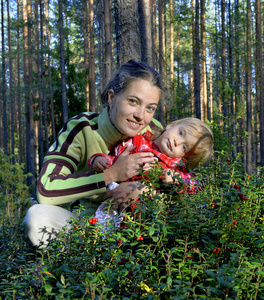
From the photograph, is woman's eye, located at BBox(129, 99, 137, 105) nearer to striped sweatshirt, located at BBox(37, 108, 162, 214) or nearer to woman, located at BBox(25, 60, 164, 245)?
woman, located at BBox(25, 60, 164, 245)

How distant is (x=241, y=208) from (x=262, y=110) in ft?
50.2

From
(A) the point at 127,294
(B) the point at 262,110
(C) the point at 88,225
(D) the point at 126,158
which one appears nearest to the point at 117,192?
(D) the point at 126,158

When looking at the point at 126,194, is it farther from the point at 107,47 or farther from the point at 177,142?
the point at 107,47

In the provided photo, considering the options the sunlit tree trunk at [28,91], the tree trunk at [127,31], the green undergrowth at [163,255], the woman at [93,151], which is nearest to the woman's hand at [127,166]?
the woman at [93,151]

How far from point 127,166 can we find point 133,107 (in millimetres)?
568

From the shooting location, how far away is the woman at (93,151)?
2686 mm

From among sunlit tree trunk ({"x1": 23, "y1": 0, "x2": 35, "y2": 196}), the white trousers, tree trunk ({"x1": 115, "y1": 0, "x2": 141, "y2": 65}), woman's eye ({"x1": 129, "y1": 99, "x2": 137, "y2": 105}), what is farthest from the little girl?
Result: sunlit tree trunk ({"x1": 23, "y1": 0, "x2": 35, "y2": 196})

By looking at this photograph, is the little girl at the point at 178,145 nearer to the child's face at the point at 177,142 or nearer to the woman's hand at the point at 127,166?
the child's face at the point at 177,142

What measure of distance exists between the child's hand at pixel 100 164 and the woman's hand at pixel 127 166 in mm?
41

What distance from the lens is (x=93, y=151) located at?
311cm

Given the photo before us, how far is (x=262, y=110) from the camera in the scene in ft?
53.1

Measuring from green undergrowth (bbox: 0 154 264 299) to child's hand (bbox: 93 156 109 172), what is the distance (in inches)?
22.2

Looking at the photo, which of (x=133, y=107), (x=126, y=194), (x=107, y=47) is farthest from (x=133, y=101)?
(x=107, y=47)

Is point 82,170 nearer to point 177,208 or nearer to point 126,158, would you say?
point 126,158
